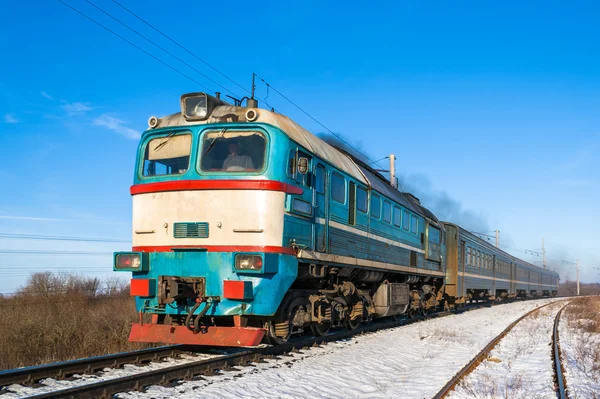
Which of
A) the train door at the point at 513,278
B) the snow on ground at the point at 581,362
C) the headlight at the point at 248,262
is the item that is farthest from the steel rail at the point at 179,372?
the train door at the point at 513,278

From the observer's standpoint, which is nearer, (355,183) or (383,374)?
(383,374)

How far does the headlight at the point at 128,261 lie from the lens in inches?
332

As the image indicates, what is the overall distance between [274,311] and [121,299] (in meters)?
14.5

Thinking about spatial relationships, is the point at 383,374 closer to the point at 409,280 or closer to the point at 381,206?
the point at 381,206

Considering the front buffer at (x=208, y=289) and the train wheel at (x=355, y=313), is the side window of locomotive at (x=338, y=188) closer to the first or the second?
the front buffer at (x=208, y=289)

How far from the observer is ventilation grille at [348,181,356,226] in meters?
10.9

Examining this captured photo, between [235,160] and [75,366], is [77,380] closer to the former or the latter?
[75,366]

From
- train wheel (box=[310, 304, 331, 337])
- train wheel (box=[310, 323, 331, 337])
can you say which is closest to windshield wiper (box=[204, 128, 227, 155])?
train wheel (box=[310, 304, 331, 337])

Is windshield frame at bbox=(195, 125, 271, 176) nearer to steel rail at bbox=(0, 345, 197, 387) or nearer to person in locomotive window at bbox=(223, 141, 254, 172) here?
person in locomotive window at bbox=(223, 141, 254, 172)

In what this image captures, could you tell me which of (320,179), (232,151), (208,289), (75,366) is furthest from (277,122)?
(75,366)

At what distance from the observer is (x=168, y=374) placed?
6910 millimetres

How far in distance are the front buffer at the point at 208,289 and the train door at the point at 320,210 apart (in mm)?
981

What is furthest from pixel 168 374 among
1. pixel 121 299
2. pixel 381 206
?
pixel 121 299

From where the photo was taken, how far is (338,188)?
10.4 m
